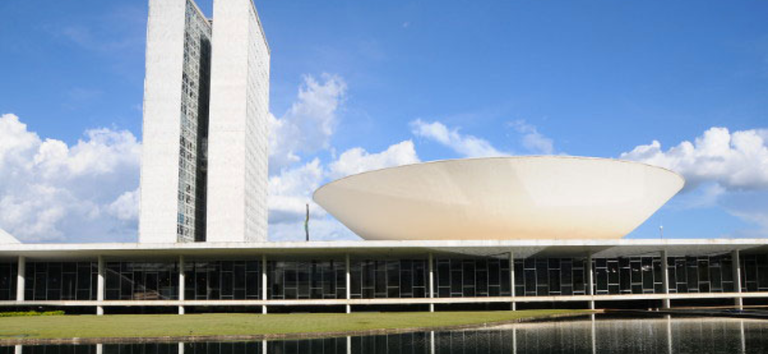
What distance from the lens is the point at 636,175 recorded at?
3297 centimetres

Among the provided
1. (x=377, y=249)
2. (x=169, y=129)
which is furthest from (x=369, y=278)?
(x=169, y=129)

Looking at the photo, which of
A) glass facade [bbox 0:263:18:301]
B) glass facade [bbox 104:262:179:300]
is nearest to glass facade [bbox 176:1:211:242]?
glass facade [bbox 0:263:18:301]

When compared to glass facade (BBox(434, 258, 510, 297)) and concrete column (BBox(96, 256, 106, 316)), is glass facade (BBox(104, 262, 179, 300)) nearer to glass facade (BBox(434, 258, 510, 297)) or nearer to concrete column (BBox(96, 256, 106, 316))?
concrete column (BBox(96, 256, 106, 316))

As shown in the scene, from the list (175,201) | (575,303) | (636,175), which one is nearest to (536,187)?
(636,175)

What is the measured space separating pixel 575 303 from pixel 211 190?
3162cm

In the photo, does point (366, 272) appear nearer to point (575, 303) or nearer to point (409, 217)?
point (409, 217)

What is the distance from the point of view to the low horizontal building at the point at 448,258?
3147 centimetres

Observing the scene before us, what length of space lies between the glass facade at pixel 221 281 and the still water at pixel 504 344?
61.1 feet

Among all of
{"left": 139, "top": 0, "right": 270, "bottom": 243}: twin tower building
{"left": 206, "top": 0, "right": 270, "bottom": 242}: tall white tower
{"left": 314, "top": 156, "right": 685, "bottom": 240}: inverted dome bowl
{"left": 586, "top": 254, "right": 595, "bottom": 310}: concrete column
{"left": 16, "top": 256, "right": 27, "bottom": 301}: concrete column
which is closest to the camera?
{"left": 314, "top": 156, "right": 685, "bottom": 240}: inverted dome bowl

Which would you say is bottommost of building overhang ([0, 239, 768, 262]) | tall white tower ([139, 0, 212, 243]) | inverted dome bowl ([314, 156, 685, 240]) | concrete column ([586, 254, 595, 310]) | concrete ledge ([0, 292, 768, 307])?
concrete ledge ([0, 292, 768, 307])

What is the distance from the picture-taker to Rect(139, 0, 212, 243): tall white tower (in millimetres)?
54438

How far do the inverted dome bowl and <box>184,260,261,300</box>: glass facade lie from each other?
21.1ft

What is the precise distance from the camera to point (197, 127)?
61.2 m

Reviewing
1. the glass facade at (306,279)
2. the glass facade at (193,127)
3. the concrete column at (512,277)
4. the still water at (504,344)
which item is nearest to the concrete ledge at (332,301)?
Answer: the concrete column at (512,277)
